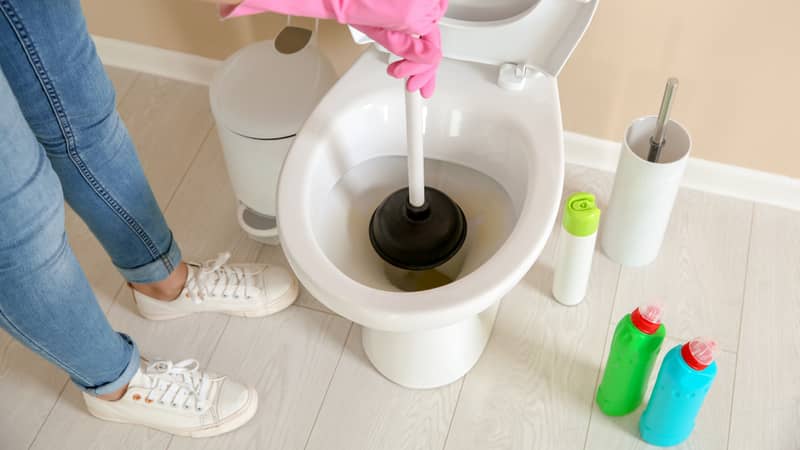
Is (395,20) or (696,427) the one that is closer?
(395,20)

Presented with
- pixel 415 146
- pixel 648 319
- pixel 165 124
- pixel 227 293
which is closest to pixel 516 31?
pixel 415 146

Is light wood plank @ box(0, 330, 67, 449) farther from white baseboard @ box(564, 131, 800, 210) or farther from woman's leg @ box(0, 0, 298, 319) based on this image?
white baseboard @ box(564, 131, 800, 210)

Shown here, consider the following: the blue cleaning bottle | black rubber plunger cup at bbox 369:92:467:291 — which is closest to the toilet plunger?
black rubber plunger cup at bbox 369:92:467:291

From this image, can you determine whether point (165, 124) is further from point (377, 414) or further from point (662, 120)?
point (662, 120)

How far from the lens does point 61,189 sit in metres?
0.95

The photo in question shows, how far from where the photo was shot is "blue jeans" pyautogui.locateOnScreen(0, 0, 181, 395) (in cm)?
90

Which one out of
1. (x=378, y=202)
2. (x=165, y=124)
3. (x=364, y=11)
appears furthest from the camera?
(x=165, y=124)

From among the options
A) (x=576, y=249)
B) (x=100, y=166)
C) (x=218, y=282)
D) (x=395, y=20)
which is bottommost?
(x=218, y=282)

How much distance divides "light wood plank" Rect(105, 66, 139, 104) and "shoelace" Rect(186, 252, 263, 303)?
21.6 inches

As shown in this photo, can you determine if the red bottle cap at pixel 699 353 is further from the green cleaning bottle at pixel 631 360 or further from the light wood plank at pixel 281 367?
the light wood plank at pixel 281 367

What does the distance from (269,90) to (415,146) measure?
35cm

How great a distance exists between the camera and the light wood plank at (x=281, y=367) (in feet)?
4.43

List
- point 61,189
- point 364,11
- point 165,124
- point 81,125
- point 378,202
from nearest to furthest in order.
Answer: point 364,11, point 61,189, point 81,125, point 378,202, point 165,124

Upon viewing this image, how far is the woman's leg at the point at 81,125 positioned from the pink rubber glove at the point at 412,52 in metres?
0.36
